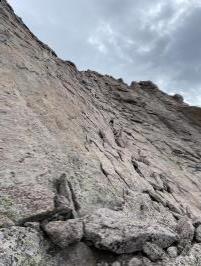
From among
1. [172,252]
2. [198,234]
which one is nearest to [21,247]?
[172,252]

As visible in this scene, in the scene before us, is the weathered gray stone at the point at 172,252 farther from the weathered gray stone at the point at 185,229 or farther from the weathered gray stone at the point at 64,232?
the weathered gray stone at the point at 64,232

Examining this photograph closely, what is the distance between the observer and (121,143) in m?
23.9

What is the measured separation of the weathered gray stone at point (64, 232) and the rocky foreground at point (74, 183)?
0.11 feet

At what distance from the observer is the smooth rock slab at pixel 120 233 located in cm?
1235

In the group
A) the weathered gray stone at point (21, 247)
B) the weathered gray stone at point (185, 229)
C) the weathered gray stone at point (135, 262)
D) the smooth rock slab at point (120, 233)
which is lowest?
the weathered gray stone at point (21, 247)

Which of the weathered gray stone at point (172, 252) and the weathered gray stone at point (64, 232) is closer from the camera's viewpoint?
the weathered gray stone at point (64, 232)

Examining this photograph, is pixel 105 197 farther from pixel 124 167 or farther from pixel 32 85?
pixel 32 85

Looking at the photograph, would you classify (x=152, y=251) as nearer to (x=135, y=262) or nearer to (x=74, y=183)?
(x=135, y=262)

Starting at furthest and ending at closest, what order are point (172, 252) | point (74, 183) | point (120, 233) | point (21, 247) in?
1. point (74, 183)
2. point (172, 252)
3. point (120, 233)
4. point (21, 247)

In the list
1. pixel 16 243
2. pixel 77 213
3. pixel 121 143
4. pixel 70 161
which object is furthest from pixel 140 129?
pixel 16 243

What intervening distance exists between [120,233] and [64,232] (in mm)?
2053

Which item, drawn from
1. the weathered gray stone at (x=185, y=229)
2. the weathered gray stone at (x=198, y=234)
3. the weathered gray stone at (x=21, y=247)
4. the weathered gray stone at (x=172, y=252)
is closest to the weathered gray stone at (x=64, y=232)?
the weathered gray stone at (x=21, y=247)

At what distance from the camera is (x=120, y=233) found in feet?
41.7

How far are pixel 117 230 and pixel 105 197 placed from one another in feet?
8.39
